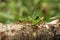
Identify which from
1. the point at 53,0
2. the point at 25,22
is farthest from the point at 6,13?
the point at 25,22

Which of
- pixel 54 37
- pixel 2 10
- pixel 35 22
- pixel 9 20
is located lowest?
pixel 54 37

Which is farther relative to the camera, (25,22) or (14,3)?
(14,3)

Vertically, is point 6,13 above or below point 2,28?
above

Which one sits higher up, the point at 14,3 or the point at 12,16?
the point at 14,3

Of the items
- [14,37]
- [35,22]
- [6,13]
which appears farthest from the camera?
[6,13]

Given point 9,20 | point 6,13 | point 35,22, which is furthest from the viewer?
point 6,13

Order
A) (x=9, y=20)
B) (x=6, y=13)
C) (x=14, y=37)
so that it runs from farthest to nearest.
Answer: (x=6, y=13), (x=9, y=20), (x=14, y=37)

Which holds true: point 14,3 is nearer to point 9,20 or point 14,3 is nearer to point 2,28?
point 9,20

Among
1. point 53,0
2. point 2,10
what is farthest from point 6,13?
point 53,0

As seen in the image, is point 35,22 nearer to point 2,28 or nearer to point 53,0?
point 2,28
